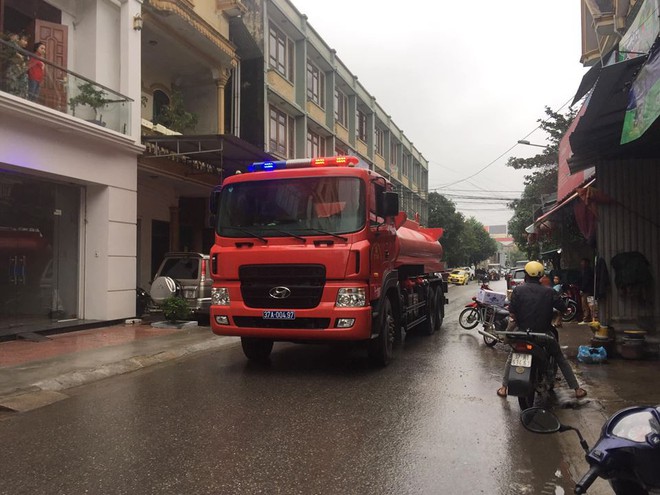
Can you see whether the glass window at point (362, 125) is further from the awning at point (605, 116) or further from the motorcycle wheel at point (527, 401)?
the motorcycle wheel at point (527, 401)

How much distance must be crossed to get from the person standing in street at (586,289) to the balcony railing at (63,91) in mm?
11931

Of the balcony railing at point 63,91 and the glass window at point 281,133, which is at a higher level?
the glass window at point 281,133

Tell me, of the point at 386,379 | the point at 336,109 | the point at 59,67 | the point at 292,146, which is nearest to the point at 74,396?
the point at 386,379

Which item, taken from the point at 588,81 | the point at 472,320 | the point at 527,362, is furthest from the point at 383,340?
the point at 472,320

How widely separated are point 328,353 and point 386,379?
82.7 inches

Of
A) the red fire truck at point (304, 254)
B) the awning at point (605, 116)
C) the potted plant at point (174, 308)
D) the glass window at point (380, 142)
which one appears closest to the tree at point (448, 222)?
the glass window at point (380, 142)

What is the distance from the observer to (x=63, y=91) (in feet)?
36.3

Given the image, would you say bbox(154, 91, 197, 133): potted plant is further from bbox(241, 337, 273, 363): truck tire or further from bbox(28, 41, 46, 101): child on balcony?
bbox(241, 337, 273, 363): truck tire

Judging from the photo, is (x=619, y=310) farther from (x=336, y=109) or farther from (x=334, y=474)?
(x=336, y=109)

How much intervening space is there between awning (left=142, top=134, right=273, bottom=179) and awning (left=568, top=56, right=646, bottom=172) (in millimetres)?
8433

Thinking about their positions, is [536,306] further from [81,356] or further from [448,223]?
[448,223]

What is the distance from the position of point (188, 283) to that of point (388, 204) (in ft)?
23.3

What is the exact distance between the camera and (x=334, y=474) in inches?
154

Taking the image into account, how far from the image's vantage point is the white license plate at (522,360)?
527 centimetres
